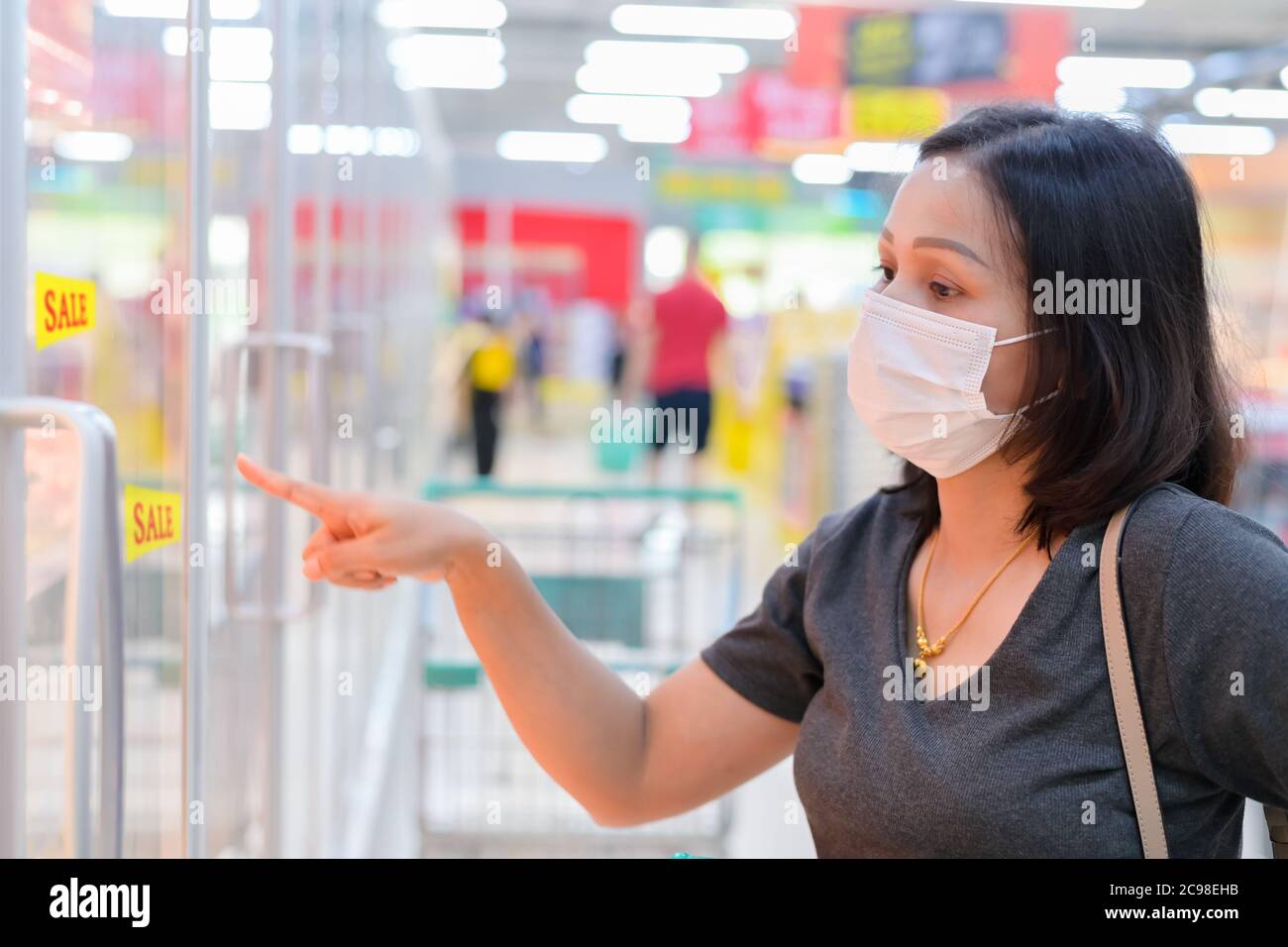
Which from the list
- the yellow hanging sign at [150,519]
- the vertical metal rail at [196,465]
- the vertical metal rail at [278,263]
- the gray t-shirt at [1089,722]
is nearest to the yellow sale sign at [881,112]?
→ the vertical metal rail at [278,263]

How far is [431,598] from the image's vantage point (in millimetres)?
3842

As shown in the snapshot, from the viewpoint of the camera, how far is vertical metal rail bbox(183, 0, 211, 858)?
181 centimetres

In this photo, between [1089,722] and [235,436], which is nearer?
[1089,722]

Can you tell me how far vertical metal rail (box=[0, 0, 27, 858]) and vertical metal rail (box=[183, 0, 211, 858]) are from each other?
56 centimetres

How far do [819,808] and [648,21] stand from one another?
35.0 ft

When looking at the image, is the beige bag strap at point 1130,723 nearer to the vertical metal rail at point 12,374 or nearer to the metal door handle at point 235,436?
the vertical metal rail at point 12,374

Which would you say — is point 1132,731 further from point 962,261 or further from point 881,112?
point 881,112

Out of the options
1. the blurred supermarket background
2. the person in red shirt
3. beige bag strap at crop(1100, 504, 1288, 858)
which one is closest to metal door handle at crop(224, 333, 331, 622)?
the blurred supermarket background

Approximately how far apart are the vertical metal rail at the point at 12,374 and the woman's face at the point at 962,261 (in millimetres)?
884

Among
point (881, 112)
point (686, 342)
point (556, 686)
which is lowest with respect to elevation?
point (556, 686)

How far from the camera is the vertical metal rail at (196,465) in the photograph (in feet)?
5.95

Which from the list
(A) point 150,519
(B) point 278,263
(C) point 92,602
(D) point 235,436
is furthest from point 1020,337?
(B) point 278,263

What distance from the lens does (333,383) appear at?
3.91m

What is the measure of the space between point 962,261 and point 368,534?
69 cm
